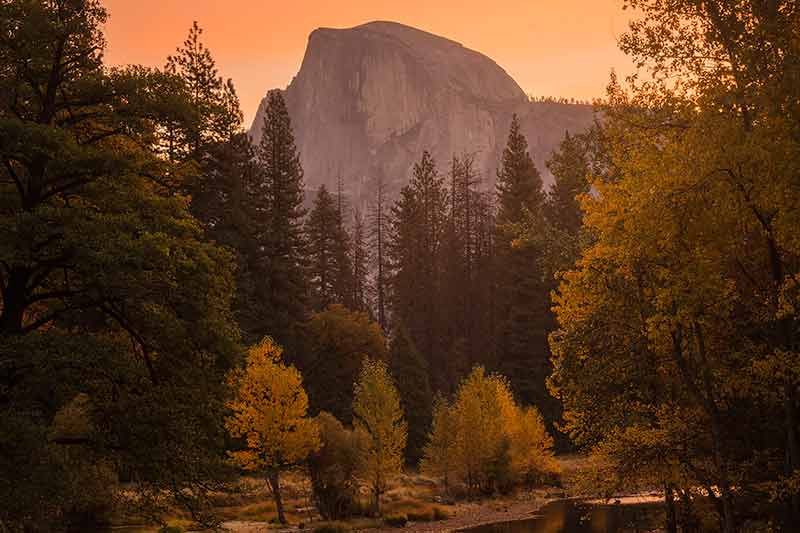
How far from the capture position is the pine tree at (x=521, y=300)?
62.3 meters

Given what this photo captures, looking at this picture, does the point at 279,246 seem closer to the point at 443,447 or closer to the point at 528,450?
the point at 443,447

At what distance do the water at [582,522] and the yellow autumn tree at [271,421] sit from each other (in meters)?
8.81

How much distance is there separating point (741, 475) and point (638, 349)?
334cm

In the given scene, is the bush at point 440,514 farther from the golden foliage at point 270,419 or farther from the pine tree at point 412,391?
the pine tree at point 412,391

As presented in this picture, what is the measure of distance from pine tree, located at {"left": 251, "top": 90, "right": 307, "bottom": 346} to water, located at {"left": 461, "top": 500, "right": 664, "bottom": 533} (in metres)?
21.3

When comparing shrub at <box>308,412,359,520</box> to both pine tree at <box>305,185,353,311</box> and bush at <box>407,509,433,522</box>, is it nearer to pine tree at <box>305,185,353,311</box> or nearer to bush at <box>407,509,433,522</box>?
bush at <box>407,509,433,522</box>

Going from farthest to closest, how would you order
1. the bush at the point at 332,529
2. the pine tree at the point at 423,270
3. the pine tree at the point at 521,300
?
the pine tree at the point at 423,270, the pine tree at the point at 521,300, the bush at the point at 332,529

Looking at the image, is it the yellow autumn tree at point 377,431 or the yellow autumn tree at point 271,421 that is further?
the yellow autumn tree at point 377,431

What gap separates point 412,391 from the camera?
5328 centimetres

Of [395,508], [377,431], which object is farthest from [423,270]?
[395,508]

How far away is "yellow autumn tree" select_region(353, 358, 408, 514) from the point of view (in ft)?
122

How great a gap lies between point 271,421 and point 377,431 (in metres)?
6.49

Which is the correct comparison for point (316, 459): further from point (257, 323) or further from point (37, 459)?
point (37, 459)

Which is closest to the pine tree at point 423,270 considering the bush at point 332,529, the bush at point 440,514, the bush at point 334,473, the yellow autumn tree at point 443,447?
the yellow autumn tree at point 443,447
